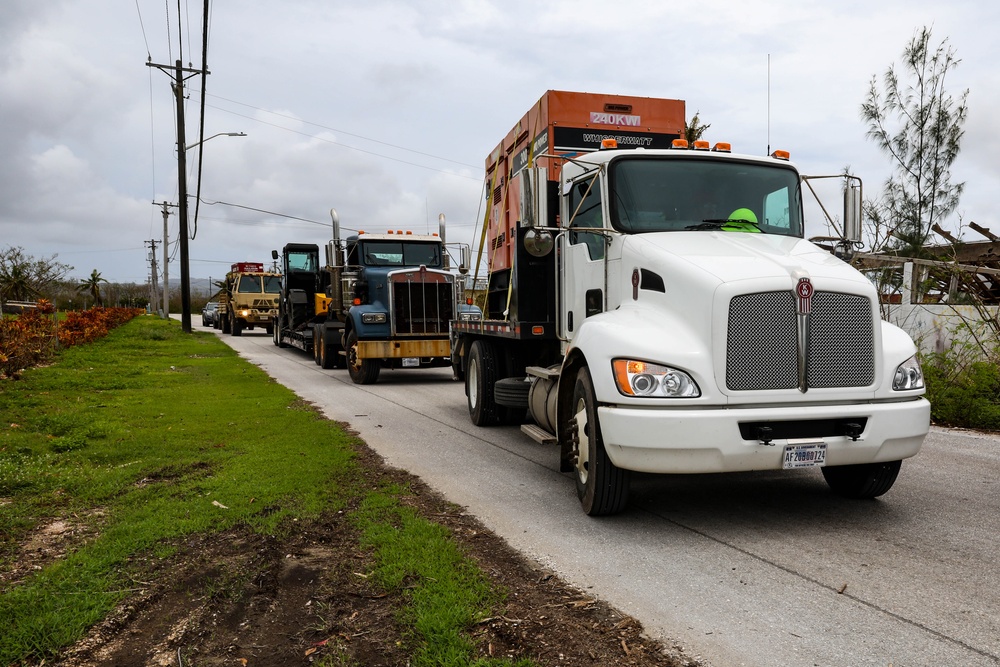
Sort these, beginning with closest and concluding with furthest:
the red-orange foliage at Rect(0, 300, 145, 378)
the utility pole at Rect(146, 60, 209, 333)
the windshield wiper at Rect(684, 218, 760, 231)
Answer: the windshield wiper at Rect(684, 218, 760, 231), the red-orange foliage at Rect(0, 300, 145, 378), the utility pole at Rect(146, 60, 209, 333)

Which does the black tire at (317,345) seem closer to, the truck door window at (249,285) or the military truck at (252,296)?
the military truck at (252,296)

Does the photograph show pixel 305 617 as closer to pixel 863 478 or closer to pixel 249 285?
pixel 863 478

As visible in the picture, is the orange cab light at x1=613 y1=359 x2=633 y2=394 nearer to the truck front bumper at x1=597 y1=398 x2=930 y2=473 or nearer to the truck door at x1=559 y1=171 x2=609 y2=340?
the truck front bumper at x1=597 y1=398 x2=930 y2=473

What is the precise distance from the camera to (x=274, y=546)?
4723mm

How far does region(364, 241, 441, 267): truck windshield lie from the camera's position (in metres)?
16.9

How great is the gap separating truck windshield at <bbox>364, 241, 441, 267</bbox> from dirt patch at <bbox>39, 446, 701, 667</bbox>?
12.4m

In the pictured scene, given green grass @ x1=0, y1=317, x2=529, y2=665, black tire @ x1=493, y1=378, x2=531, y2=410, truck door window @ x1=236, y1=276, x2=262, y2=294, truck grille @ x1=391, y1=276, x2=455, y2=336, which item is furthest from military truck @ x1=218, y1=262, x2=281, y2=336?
black tire @ x1=493, y1=378, x2=531, y2=410

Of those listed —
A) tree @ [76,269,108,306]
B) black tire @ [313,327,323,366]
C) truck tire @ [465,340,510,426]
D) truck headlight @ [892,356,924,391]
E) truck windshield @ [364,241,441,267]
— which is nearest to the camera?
truck headlight @ [892,356,924,391]

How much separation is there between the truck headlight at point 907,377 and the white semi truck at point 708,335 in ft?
0.05

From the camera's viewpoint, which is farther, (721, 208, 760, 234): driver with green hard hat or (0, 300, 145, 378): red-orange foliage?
(0, 300, 145, 378): red-orange foliage

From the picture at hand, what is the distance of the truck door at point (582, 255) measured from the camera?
6.36 meters

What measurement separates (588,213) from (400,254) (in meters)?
10.9

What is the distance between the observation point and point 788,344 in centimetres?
490

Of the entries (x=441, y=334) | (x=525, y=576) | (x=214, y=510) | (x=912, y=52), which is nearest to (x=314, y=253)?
(x=441, y=334)
